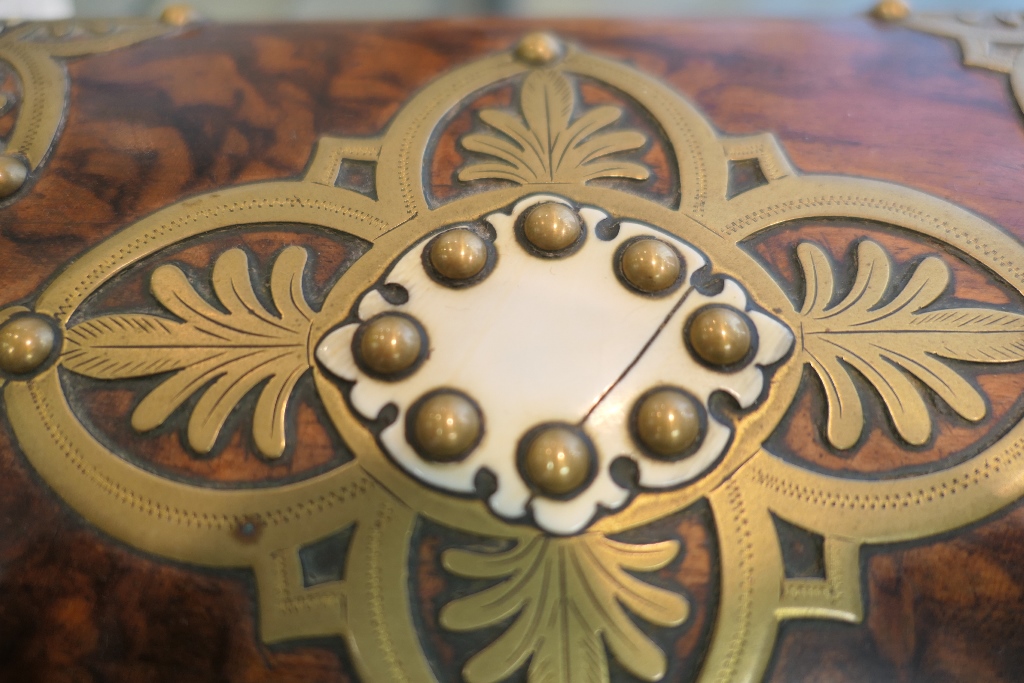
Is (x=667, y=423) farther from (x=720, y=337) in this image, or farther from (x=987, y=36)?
(x=987, y=36)

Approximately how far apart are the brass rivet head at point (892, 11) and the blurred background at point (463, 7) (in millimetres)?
520

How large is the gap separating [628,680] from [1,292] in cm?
46

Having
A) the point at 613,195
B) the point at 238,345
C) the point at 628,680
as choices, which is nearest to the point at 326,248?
the point at 238,345

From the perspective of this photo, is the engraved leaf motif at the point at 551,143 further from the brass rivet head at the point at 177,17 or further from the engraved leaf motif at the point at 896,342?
the brass rivet head at the point at 177,17

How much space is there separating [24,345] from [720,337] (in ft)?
1.40

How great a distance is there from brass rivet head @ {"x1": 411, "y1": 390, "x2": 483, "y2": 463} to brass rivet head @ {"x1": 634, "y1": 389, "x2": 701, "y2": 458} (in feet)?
0.31

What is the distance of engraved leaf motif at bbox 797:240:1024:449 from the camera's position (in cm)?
42

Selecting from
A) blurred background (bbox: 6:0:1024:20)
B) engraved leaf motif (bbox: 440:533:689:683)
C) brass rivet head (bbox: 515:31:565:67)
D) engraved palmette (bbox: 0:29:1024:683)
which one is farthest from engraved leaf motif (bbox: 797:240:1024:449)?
blurred background (bbox: 6:0:1024:20)

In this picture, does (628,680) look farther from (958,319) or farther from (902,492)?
(958,319)

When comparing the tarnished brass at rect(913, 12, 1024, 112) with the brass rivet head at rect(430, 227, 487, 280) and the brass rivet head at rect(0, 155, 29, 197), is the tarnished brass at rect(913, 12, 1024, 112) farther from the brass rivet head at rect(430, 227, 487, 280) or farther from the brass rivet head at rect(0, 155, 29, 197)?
the brass rivet head at rect(0, 155, 29, 197)

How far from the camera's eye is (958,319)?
17.3 inches

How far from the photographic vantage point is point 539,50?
1.86ft

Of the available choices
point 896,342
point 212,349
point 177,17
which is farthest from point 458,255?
point 177,17

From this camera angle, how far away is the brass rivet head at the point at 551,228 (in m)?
0.45
